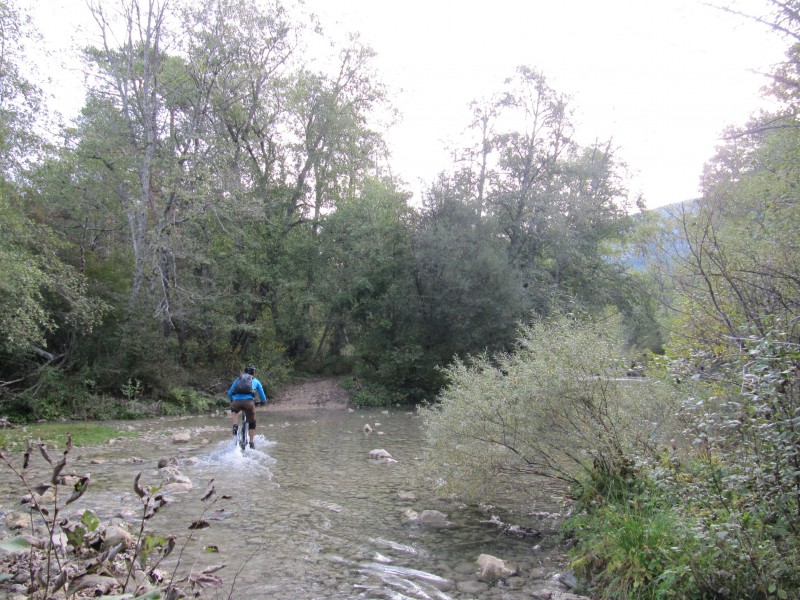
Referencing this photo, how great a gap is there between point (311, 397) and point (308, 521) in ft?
56.4

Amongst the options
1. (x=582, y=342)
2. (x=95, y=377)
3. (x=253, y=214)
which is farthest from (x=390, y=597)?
(x=253, y=214)

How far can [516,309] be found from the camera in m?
23.8

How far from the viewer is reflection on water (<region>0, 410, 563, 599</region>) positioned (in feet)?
18.8

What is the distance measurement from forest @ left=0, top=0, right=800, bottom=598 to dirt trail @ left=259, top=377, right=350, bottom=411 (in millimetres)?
702

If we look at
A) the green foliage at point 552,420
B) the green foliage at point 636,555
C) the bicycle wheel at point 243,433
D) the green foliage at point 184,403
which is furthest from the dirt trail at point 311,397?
the green foliage at point 636,555

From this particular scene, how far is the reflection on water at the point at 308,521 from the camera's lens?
18.8 feet

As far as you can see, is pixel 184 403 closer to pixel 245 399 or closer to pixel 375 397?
pixel 375 397

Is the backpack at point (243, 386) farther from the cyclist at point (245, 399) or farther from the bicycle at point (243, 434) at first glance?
the bicycle at point (243, 434)

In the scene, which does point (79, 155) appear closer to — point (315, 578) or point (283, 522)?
point (283, 522)

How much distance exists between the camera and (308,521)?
25.3 feet

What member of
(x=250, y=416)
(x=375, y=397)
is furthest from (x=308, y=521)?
(x=375, y=397)

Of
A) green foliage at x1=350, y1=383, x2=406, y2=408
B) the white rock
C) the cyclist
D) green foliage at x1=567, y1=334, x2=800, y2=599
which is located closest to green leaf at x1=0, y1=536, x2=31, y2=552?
green foliage at x1=567, y1=334, x2=800, y2=599

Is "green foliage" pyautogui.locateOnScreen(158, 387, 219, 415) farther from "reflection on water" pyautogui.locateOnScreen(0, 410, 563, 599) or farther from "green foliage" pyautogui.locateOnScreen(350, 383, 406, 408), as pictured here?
"green foliage" pyautogui.locateOnScreen(350, 383, 406, 408)

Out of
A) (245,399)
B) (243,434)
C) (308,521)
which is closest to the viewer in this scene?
(308,521)
